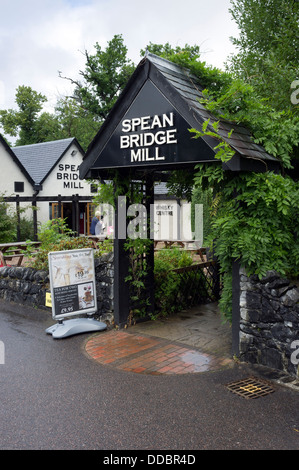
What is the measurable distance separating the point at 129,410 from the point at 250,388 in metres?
1.42

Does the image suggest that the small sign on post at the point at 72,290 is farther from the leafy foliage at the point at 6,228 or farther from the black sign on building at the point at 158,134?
the leafy foliage at the point at 6,228

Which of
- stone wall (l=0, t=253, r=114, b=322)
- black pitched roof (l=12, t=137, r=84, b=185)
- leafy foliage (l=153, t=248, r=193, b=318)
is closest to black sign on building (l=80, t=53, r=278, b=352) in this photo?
stone wall (l=0, t=253, r=114, b=322)

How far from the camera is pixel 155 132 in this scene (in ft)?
19.7

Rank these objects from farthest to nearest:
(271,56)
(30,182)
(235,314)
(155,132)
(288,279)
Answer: (30,182)
(271,56)
(155,132)
(235,314)
(288,279)

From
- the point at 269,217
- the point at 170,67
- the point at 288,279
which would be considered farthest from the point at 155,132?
the point at 288,279

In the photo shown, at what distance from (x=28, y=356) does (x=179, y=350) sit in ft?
6.97

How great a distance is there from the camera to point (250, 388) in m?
4.85

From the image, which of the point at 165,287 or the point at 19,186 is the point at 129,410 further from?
the point at 19,186

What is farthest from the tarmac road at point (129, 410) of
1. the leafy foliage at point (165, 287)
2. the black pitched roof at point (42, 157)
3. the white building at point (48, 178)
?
the black pitched roof at point (42, 157)

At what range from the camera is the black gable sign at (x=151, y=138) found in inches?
222

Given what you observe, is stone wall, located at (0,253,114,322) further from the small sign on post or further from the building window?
the building window

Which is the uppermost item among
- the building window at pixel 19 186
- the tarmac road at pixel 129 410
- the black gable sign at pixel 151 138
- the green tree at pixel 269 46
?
the green tree at pixel 269 46

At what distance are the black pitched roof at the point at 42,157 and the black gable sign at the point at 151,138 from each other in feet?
63.4
